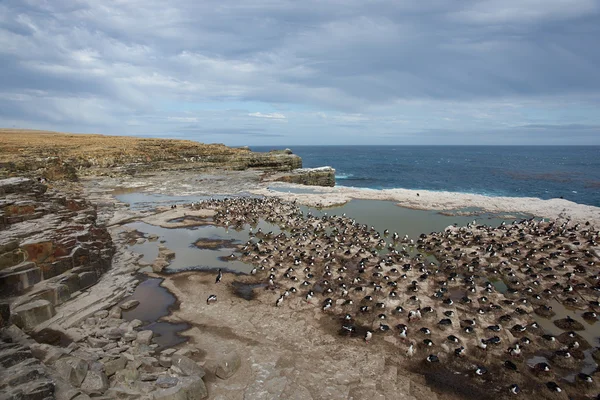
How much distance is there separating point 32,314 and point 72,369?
6.13 m

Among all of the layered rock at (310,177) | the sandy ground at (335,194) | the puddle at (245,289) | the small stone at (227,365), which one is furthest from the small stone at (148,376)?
the layered rock at (310,177)

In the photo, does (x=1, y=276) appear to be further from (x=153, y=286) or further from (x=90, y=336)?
(x=153, y=286)

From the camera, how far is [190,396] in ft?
35.6

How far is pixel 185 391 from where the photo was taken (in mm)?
10742

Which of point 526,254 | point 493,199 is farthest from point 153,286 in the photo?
point 493,199

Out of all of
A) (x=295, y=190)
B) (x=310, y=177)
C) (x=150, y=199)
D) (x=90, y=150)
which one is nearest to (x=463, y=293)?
(x=295, y=190)

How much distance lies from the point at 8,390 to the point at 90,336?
6.12 metres

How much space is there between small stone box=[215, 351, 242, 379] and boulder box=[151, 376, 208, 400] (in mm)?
929

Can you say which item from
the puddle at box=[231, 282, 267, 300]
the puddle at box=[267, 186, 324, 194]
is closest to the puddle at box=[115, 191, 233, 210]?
the puddle at box=[267, 186, 324, 194]

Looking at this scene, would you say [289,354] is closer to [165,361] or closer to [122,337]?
[165,361]

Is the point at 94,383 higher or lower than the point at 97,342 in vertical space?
higher

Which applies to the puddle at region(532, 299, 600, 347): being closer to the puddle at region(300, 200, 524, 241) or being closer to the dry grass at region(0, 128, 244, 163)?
the puddle at region(300, 200, 524, 241)

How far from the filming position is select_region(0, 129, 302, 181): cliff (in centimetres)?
5478

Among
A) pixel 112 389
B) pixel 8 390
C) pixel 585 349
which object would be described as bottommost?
pixel 585 349
